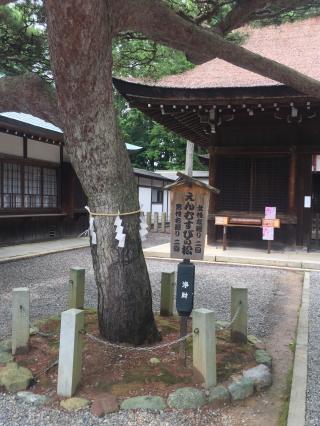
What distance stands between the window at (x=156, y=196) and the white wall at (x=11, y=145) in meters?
13.0

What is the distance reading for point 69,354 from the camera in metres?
3.24

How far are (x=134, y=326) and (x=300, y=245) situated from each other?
7.87 m

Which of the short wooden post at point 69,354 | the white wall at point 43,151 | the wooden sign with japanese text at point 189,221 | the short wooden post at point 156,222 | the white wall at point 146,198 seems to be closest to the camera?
the short wooden post at point 69,354

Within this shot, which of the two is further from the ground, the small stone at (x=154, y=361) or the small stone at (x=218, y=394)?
the small stone at (x=154, y=361)

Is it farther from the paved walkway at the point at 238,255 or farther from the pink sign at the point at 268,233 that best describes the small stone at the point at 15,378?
the pink sign at the point at 268,233

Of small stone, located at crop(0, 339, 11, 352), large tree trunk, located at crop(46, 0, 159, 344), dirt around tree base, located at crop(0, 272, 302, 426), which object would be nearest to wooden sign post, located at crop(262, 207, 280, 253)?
dirt around tree base, located at crop(0, 272, 302, 426)

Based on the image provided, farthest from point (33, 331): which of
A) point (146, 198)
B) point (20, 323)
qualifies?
point (146, 198)

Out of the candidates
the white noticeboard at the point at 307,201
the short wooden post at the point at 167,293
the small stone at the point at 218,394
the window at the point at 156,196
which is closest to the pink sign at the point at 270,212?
the white noticeboard at the point at 307,201

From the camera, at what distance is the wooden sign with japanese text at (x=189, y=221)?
3.86 metres

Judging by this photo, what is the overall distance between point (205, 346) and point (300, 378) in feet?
3.17

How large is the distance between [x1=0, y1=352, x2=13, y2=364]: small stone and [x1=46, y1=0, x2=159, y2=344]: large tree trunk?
852 mm

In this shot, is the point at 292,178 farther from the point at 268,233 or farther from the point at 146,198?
the point at 146,198

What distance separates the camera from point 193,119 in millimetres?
11039

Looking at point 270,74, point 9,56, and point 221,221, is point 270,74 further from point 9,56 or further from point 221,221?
point 221,221
